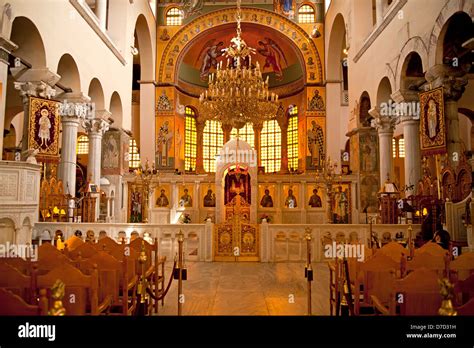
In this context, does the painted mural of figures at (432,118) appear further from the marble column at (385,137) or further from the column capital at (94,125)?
the column capital at (94,125)

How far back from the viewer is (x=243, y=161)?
55.5ft

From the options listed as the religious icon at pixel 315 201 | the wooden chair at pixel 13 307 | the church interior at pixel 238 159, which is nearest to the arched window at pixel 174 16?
the church interior at pixel 238 159

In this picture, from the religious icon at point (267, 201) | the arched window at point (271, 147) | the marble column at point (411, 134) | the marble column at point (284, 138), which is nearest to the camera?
the marble column at point (411, 134)

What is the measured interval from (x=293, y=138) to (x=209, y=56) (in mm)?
7681

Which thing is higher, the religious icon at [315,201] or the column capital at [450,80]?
the column capital at [450,80]

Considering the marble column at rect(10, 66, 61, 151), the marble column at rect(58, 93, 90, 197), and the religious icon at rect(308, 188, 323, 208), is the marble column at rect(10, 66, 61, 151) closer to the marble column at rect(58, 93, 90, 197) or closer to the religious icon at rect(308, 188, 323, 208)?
the marble column at rect(58, 93, 90, 197)

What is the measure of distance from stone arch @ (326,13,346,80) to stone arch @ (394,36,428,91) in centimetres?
917

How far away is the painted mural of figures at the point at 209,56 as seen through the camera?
24.2 meters

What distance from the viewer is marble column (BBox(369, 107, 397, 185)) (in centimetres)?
1434

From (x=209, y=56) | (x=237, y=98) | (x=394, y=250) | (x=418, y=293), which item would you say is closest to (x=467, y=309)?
(x=418, y=293)

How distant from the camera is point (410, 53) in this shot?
11.7 m

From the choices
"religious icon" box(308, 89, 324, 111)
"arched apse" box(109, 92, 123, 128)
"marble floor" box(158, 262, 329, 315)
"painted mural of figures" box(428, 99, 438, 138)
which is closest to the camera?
"marble floor" box(158, 262, 329, 315)

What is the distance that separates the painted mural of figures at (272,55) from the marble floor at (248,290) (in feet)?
60.6

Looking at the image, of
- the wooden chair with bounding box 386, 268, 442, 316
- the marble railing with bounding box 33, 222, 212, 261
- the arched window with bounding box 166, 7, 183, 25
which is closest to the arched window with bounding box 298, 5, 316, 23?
the arched window with bounding box 166, 7, 183, 25
